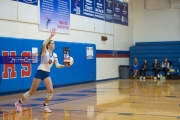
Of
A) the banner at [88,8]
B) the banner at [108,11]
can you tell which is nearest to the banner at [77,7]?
the banner at [88,8]

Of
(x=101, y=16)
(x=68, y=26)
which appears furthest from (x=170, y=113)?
(x=101, y=16)

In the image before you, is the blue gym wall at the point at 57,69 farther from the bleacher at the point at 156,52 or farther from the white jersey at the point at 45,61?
the bleacher at the point at 156,52

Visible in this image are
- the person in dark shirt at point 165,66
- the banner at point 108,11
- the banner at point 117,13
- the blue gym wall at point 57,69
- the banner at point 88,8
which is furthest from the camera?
the banner at point 117,13

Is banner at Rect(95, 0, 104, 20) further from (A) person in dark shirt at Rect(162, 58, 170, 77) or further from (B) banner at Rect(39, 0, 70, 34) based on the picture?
(A) person in dark shirt at Rect(162, 58, 170, 77)

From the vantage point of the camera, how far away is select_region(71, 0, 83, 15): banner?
18250 millimetres

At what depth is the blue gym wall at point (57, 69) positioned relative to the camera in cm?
1339

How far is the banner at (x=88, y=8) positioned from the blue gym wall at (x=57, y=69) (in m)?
1.88

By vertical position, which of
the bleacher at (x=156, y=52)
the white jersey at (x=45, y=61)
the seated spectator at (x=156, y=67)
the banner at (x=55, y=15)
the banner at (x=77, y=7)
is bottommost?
the seated spectator at (x=156, y=67)

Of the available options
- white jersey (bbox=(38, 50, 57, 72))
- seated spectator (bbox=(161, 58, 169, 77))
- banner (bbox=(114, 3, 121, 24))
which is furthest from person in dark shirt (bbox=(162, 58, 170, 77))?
white jersey (bbox=(38, 50, 57, 72))

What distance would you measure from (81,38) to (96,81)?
3.20 meters

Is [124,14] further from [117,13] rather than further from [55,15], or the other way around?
[55,15]

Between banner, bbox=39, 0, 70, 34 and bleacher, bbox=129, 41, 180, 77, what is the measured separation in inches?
351

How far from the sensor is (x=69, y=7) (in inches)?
704

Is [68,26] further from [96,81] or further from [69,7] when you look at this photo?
[96,81]
